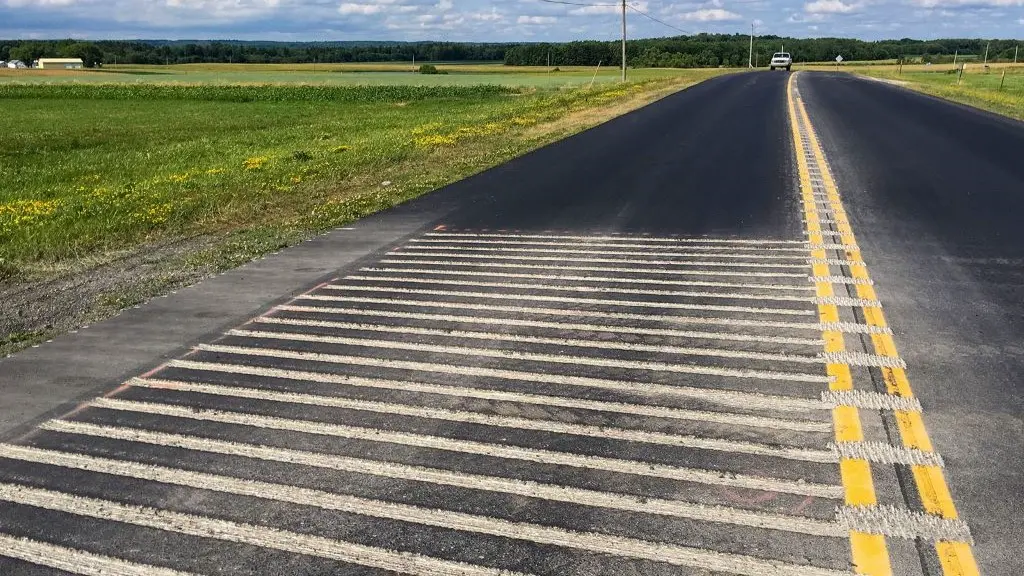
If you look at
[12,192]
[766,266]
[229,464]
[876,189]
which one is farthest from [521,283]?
[12,192]

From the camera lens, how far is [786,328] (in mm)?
6465

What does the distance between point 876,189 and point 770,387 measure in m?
8.98

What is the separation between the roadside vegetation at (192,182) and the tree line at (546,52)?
11085 cm

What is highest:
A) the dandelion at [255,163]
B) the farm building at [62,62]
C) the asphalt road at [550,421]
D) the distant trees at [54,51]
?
the distant trees at [54,51]

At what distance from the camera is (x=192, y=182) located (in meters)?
16.1

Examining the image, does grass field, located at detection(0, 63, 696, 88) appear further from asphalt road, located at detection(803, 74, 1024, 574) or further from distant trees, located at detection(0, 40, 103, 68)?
distant trees, located at detection(0, 40, 103, 68)

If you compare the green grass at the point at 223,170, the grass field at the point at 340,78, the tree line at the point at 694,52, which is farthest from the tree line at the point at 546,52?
the green grass at the point at 223,170

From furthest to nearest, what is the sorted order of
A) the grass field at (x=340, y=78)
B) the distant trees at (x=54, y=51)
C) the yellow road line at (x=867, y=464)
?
the distant trees at (x=54, y=51)
the grass field at (x=340, y=78)
the yellow road line at (x=867, y=464)

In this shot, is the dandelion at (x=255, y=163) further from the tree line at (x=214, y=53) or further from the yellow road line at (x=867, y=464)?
the tree line at (x=214, y=53)

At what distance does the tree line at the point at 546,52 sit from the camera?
148250 millimetres

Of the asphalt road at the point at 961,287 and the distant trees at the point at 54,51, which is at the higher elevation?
the distant trees at the point at 54,51

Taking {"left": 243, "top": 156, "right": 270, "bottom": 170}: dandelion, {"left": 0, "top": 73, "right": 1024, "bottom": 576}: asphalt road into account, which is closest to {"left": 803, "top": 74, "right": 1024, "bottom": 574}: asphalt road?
{"left": 0, "top": 73, "right": 1024, "bottom": 576}: asphalt road

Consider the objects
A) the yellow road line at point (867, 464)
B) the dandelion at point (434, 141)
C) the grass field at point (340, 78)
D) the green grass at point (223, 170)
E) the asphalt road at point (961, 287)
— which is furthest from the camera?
the grass field at point (340, 78)

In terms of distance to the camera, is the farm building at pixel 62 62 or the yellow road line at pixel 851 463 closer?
the yellow road line at pixel 851 463
